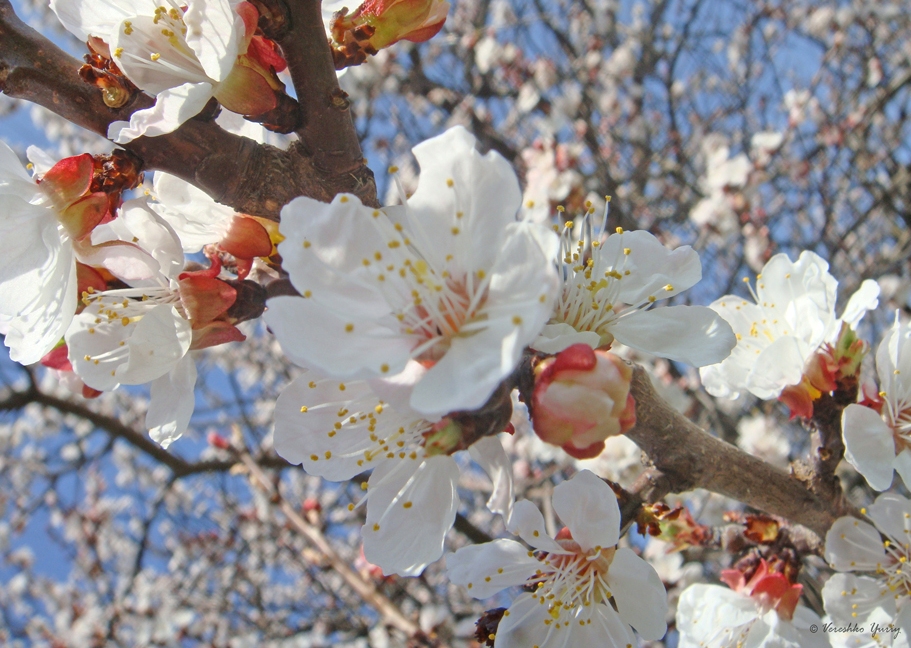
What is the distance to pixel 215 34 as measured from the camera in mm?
824

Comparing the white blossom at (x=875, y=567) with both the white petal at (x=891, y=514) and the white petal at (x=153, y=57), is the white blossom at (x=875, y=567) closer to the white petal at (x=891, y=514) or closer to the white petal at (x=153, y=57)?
the white petal at (x=891, y=514)

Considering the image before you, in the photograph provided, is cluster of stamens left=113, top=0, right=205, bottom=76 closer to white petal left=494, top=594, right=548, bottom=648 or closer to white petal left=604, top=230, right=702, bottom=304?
white petal left=604, top=230, right=702, bottom=304

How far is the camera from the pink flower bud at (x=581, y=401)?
0.75 meters

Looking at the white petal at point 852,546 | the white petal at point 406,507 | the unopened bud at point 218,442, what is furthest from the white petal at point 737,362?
the unopened bud at point 218,442

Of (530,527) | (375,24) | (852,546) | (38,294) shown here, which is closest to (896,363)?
(852,546)

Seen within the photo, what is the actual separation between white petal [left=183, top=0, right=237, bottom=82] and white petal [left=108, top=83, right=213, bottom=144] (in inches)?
1.4

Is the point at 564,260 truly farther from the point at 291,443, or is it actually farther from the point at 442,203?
the point at 291,443

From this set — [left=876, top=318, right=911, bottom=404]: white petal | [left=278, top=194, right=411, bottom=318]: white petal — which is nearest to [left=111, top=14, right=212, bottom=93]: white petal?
[left=278, top=194, right=411, bottom=318]: white petal

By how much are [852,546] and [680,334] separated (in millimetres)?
600

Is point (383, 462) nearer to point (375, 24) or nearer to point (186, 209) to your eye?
point (186, 209)

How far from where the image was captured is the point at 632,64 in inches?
202

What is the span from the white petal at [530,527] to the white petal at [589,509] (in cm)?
4

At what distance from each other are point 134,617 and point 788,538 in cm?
533

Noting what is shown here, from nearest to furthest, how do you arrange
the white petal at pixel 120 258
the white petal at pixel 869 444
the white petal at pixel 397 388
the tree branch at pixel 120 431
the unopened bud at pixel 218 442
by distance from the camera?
the white petal at pixel 397 388 → the white petal at pixel 120 258 → the white petal at pixel 869 444 → the unopened bud at pixel 218 442 → the tree branch at pixel 120 431
